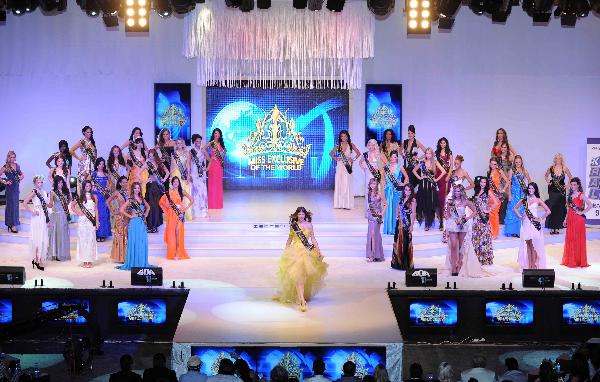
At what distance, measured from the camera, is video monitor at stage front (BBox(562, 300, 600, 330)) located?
1258 centimetres

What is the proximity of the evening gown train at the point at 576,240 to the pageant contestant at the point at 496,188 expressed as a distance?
151cm

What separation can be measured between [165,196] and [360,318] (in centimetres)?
413

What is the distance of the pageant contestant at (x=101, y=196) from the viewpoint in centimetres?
1586

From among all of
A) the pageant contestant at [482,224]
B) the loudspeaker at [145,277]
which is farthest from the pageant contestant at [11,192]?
the pageant contestant at [482,224]

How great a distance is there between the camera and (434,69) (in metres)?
19.4

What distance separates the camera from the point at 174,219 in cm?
1520

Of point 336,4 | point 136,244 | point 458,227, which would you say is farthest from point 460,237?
point 136,244

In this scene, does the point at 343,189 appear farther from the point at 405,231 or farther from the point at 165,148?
the point at 405,231

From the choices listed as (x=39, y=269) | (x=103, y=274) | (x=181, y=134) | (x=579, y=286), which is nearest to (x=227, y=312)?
(x=103, y=274)

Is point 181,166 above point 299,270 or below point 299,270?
above

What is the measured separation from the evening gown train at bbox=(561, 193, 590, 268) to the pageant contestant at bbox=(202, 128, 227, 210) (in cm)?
599

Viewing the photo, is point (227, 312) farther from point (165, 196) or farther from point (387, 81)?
point (387, 81)

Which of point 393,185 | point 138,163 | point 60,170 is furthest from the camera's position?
point 138,163

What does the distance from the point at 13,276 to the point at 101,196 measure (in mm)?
3241
